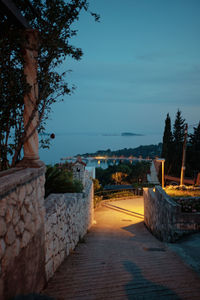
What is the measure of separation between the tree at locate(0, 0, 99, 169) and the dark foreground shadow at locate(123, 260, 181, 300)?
112 inches

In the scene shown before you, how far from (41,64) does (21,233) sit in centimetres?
307

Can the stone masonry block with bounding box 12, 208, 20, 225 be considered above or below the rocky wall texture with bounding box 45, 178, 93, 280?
above

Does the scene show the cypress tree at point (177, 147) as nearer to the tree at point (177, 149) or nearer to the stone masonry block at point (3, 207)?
the tree at point (177, 149)

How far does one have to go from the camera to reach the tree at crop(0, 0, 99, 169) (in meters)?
3.94

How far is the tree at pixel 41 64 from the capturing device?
3939 millimetres

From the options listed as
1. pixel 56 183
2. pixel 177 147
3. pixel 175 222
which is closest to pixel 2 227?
pixel 56 183

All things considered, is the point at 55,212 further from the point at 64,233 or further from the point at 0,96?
the point at 0,96

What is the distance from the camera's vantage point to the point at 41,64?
14.6 ft

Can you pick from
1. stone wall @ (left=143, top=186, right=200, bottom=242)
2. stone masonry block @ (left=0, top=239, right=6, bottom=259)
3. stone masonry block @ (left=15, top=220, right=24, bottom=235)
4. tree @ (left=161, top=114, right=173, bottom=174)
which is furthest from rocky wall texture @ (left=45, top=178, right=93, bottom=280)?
tree @ (left=161, top=114, right=173, bottom=174)

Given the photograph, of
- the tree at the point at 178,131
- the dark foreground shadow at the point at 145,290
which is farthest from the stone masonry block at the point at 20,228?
the tree at the point at 178,131

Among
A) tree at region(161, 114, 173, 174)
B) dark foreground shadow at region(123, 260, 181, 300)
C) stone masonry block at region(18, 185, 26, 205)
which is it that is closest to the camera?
stone masonry block at region(18, 185, 26, 205)

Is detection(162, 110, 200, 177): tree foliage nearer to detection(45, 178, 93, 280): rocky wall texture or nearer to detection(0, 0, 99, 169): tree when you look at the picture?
detection(45, 178, 93, 280): rocky wall texture

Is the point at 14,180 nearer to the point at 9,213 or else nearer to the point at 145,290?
the point at 9,213

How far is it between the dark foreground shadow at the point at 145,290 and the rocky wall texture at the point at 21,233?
4.48 ft
